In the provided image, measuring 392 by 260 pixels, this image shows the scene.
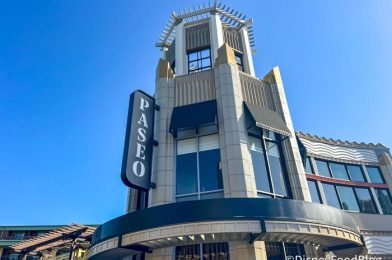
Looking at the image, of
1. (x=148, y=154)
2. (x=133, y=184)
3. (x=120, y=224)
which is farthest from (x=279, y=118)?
(x=120, y=224)

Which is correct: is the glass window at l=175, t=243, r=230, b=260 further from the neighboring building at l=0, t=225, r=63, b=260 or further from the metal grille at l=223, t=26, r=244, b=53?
the neighboring building at l=0, t=225, r=63, b=260

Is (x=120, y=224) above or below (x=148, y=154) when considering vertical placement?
below

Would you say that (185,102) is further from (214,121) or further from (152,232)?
(152,232)

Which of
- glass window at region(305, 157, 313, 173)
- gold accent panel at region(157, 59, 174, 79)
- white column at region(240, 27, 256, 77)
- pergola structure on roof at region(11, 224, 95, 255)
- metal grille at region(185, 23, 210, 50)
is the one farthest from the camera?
glass window at region(305, 157, 313, 173)

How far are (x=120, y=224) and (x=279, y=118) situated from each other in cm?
1192

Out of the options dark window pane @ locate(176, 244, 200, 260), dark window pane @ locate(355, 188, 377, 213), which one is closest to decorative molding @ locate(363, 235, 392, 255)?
dark window pane @ locate(355, 188, 377, 213)

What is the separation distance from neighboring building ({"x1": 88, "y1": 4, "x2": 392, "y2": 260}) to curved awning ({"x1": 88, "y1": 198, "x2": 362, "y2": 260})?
0.04 meters

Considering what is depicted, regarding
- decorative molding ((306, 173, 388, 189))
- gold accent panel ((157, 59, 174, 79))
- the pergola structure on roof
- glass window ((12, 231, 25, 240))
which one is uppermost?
gold accent panel ((157, 59, 174, 79))

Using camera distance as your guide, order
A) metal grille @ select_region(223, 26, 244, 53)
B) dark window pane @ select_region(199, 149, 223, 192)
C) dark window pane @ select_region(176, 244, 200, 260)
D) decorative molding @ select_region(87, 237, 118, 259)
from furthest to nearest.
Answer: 1. metal grille @ select_region(223, 26, 244, 53)
2. dark window pane @ select_region(199, 149, 223, 192)
3. dark window pane @ select_region(176, 244, 200, 260)
4. decorative molding @ select_region(87, 237, 118, 259)

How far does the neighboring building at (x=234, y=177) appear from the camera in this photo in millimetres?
12102

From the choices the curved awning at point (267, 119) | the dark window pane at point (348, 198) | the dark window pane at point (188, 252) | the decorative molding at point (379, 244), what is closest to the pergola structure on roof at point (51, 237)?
the dark window pane at point (188, 252)

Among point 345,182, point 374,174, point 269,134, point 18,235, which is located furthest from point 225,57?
point 18,235

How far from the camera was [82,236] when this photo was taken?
21062 millimetres

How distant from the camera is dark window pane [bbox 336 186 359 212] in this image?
24109mm
